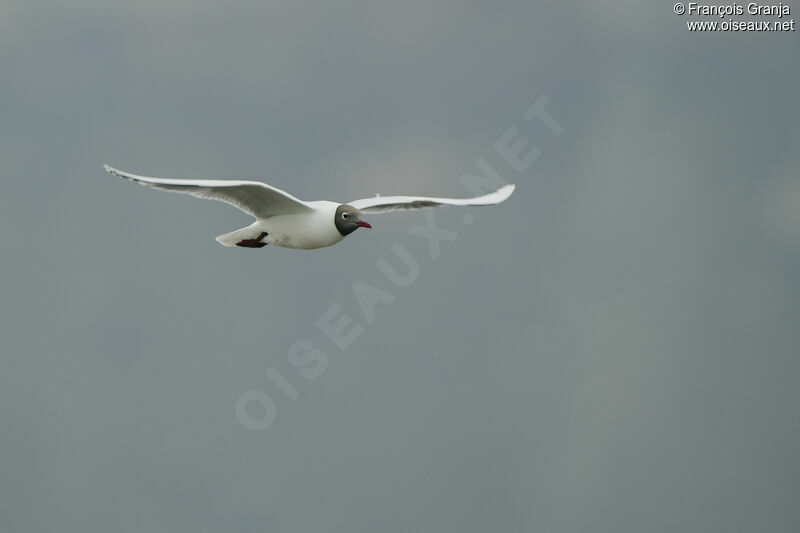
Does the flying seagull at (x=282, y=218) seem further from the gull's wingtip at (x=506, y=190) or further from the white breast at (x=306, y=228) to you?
the gull's wingtip at (x=506, y=190)

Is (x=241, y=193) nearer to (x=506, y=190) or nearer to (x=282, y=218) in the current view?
(x=282, y=218)

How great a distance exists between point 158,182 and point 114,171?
0.73 meters

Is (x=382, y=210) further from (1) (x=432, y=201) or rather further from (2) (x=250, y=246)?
(2) (x=250, y=246)

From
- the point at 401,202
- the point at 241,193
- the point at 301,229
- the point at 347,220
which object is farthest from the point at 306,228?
the point at 401,202

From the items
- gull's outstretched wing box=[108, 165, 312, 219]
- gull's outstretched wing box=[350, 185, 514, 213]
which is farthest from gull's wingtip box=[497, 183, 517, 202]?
gull's outstretched wing box=[108, 165, 312, 219]

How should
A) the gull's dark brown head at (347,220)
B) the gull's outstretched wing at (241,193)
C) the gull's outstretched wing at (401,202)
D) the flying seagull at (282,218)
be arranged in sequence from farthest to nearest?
the gull's outstretched wing at (401,202)
the gull's dark brown head at (347,220)
the flying seagull at (282,218)
the gull's outstretched wing at (241,193)

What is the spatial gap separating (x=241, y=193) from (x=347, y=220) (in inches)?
76.5

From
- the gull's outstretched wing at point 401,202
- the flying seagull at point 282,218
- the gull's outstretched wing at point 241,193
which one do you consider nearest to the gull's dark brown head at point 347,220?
the flying seagull at point 282,218

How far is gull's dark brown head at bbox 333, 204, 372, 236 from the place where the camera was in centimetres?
2148

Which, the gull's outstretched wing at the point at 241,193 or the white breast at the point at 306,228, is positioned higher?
the gull's outstretched wing at the point at 241,193

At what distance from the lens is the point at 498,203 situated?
25.5 metres

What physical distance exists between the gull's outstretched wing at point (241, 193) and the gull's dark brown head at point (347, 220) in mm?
542

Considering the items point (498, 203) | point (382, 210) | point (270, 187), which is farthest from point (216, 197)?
point (498, 203)

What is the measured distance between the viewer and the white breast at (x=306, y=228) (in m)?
21.6
